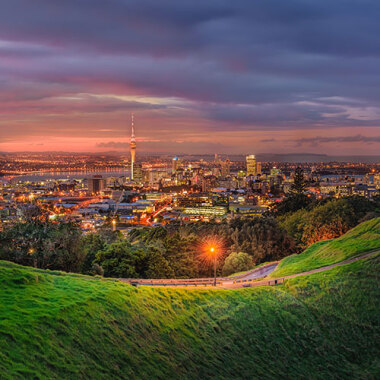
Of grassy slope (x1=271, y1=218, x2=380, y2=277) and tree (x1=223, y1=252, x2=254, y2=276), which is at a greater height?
grassy slope (x1=271, y1=218, x2=380, y2=277)

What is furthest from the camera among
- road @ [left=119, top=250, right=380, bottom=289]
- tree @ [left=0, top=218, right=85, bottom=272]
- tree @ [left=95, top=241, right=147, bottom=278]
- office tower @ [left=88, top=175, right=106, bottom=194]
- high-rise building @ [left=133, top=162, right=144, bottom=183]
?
high-rise building @ [left=133, top=162, right=144, bottom=183]

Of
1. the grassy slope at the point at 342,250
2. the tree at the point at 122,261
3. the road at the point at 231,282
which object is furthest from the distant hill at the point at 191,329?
the tree at the point at 122,261

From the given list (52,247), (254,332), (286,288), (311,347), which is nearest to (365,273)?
(286,288)

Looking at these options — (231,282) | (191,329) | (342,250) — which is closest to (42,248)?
(231,282)

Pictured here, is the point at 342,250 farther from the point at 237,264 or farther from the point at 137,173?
the point at 137,173

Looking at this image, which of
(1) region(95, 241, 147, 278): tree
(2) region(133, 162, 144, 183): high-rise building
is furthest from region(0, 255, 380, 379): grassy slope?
(2) region(133, 162, 144, 183): high-rise building

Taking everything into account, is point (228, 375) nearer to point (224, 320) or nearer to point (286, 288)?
point (224, 320)

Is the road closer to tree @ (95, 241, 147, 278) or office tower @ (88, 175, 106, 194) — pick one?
tree @ (95, 241, 147, 278)
